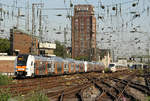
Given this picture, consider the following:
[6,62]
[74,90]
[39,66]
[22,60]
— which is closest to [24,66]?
[22,60]

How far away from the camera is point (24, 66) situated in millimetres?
27766

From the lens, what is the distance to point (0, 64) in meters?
50.0

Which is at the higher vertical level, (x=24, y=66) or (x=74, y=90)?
(x=24, y=66)

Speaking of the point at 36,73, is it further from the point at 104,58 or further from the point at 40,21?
the point at 104,58

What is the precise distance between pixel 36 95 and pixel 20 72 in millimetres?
17594

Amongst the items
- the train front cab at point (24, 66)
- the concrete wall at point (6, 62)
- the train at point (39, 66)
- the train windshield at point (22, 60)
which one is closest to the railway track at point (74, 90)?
the train front cab at point (24, 66)

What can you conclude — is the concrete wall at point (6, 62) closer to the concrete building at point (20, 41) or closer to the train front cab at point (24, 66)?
the concrete building at point (20, 41)

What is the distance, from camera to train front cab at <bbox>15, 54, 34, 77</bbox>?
27688 mm

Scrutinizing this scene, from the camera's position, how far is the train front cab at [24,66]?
1090 inches

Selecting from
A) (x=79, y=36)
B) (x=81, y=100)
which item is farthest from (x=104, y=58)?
(x=81, y=100)

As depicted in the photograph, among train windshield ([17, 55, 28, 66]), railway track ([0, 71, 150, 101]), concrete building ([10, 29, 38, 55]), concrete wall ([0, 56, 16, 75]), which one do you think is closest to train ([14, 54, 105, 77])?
train windshield ([17, 55, 28, 66])

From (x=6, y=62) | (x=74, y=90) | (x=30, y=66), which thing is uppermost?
(x=30, y=66)

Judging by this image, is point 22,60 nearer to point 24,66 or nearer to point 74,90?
point 24,66

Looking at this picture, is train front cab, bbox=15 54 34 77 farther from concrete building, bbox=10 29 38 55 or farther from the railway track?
concrete building, bbox=10 29 38 55
